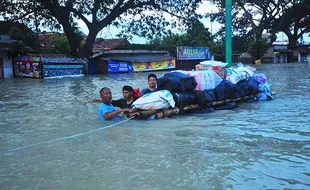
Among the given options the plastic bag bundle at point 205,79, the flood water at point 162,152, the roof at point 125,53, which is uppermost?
the roof at point 125,53

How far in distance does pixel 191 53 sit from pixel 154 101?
30769mm

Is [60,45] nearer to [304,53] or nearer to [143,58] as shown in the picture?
[143,58]

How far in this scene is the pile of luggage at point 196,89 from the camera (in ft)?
24.2

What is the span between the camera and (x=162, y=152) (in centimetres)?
494

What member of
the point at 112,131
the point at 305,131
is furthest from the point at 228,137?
the point at 112,131

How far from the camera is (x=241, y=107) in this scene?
9.23 metres

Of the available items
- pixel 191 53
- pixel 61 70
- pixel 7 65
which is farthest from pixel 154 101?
pixel 191 53

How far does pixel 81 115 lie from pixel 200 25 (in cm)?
2519

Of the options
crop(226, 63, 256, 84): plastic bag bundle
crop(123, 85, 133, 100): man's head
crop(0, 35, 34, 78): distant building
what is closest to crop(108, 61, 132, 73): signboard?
crop(0, 35, 34, 78): distant building

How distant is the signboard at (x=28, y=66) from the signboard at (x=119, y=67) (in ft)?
22.9

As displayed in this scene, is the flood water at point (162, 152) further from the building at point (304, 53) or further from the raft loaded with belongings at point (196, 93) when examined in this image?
the building at point (304, 53)

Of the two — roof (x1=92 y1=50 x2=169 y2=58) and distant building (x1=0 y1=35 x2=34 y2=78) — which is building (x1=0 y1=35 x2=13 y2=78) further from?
roof (x1=92 y1=50 x2=169 y2=58)

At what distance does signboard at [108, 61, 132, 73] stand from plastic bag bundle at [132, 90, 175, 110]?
80.5ft

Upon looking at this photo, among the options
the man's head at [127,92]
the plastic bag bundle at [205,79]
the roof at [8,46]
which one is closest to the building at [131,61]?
the roof at [8,46]
